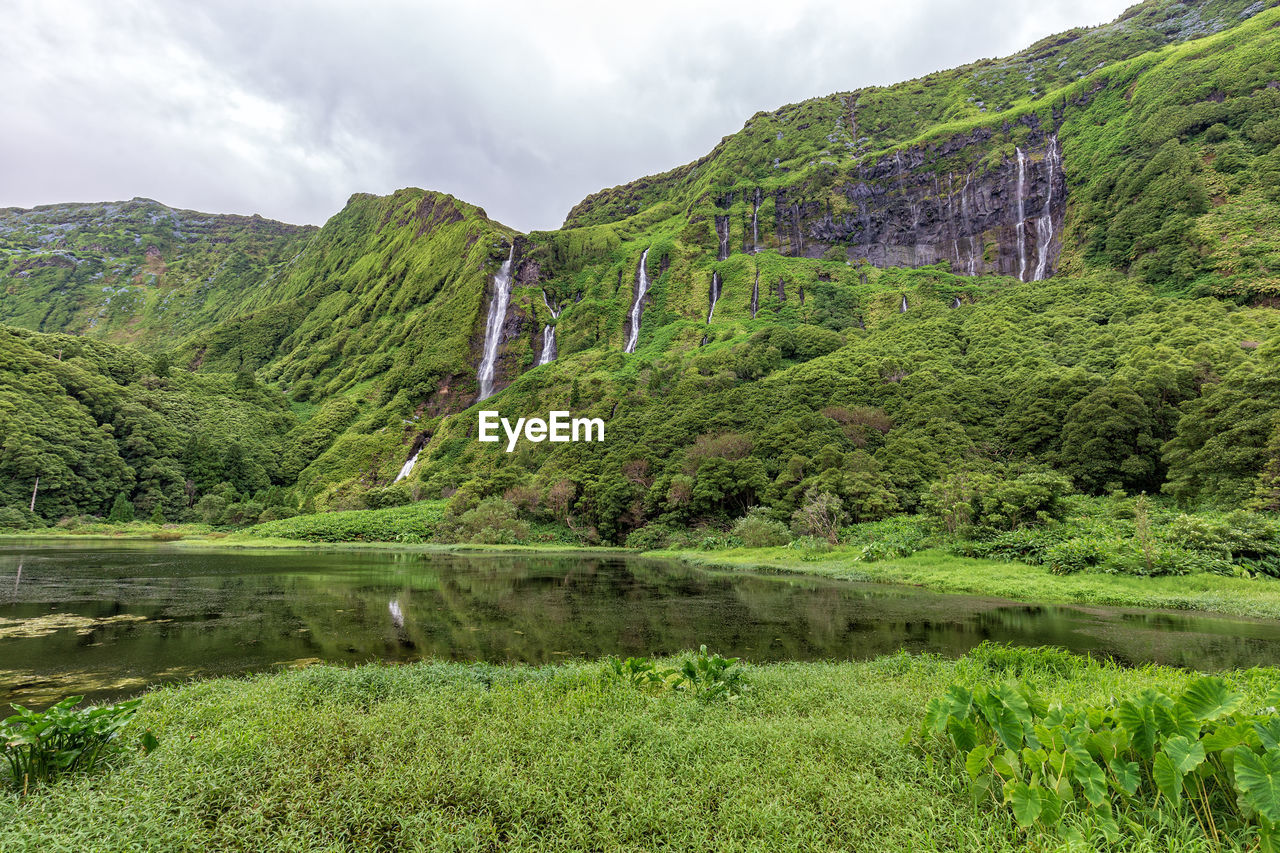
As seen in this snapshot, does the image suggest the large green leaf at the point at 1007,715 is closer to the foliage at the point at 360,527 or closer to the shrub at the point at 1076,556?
the shrub at the point at 1076,556

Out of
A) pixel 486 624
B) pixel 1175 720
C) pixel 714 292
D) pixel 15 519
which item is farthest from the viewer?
pixel 714 292

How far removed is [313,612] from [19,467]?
7888 cm

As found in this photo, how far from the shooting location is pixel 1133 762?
457 centimetres

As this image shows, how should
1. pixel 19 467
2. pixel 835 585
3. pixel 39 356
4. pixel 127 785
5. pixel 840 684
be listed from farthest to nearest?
1. pixel 39 356
2. pixel 19 467
3. pixel 835 585
4. pixel 840 684
5. pixel 127 785

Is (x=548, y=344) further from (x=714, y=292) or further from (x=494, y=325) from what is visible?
(x=714, y=292)

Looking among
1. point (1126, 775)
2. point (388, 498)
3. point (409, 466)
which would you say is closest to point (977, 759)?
point (1126, 775)

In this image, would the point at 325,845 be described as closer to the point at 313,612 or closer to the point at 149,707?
the point at 149,707

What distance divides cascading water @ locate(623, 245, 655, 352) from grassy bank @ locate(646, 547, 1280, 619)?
79.7 meters

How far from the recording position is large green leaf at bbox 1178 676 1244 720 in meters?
4.51

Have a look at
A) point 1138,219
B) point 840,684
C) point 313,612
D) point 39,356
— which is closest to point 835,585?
point 840,684

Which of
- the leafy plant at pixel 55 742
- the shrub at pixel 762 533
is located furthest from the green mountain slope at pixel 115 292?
the leafy plant at pixel 55 742

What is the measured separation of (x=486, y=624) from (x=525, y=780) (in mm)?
12282

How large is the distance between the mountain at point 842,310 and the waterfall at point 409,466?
855mm

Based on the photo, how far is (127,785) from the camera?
4.79 metres
